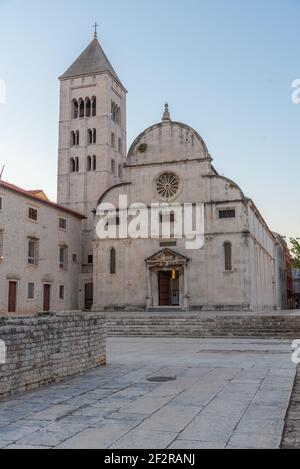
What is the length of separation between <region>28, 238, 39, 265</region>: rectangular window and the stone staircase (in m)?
12.2

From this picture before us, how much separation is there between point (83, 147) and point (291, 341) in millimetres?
37039

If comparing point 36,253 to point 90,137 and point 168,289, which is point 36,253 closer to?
point 168,289

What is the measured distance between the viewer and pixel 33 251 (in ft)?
124

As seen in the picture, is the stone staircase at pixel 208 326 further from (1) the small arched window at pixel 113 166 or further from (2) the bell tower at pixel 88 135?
(1) the small arched window at pixel 113 166

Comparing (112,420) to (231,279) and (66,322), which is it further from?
(231,279)

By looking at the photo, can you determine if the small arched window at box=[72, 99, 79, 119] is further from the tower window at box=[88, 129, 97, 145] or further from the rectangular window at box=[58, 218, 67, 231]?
the rectangular window at box=[58, 218, 67, 231]

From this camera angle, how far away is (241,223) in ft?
121

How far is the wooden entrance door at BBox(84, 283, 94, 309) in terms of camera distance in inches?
1750

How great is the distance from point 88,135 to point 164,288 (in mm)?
22801

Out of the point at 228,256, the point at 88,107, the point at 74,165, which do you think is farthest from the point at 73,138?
the point at 228,256

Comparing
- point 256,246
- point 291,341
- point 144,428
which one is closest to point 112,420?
point 144,428

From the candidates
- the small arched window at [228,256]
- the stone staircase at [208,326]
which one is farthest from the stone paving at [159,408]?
the small arched window at [228,256]

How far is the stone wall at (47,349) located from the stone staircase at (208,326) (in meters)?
11.5

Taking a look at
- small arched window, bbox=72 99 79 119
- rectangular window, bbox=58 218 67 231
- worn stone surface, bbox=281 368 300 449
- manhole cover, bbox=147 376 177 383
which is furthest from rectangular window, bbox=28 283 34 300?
worn stone surface, bbox=281 368 300 449
